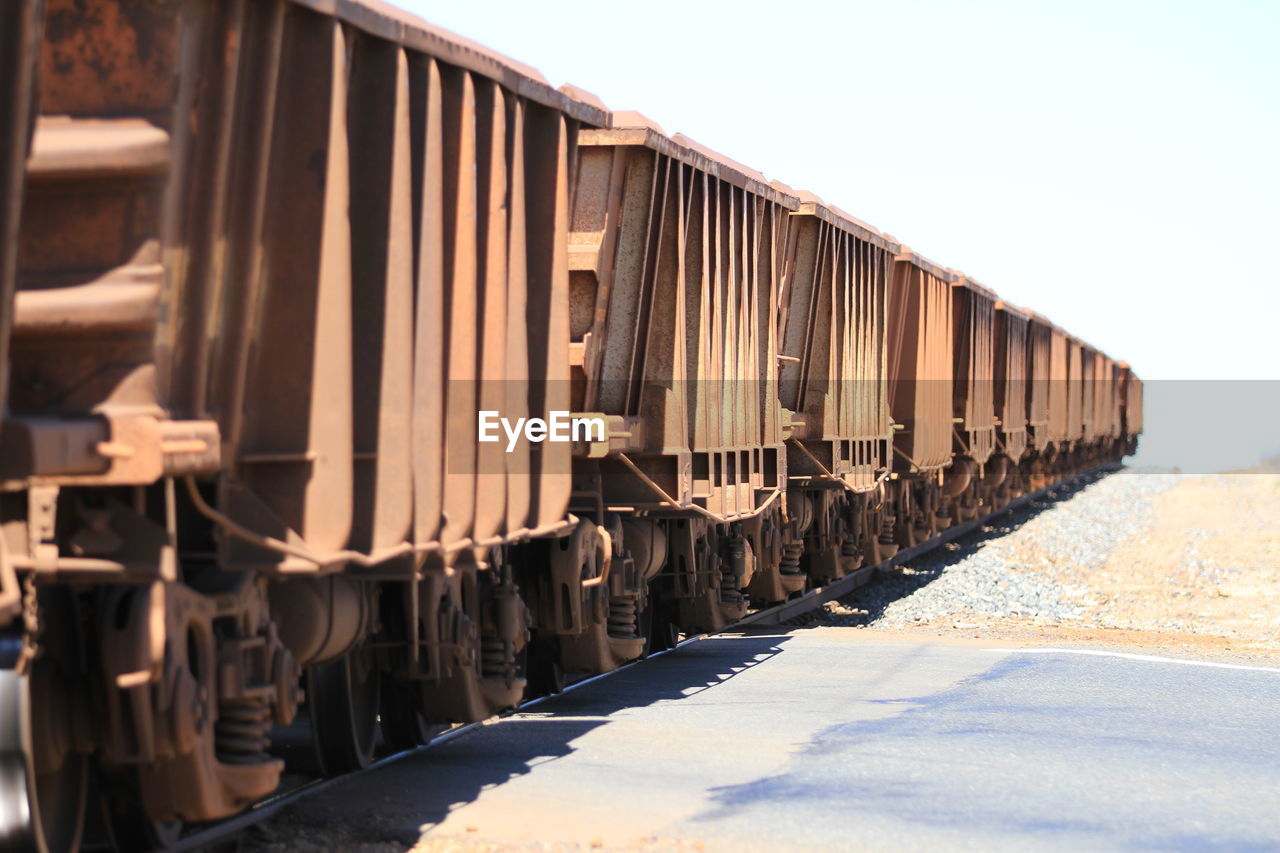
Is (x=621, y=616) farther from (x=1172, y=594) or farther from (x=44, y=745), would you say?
(x=1172, y=594)

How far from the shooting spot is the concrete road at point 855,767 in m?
6.90

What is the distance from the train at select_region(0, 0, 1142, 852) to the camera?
4.99 m

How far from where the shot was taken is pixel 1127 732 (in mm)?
9453

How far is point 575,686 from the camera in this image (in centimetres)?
1145

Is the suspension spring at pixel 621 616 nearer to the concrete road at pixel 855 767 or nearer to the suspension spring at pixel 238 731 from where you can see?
the concrete road at pixel 855 767

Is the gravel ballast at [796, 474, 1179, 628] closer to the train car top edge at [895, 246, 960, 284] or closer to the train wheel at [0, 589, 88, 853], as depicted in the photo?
the train car top edge at [895, 246, 960, 284]

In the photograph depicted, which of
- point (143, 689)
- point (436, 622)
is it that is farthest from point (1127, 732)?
point (143, 689)

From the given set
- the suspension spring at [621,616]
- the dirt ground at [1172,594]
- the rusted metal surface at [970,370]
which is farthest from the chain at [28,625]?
the rusted metal surface at [970,370]

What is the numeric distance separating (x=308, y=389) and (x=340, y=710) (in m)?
2.58

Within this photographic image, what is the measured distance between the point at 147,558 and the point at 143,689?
16.9 inches

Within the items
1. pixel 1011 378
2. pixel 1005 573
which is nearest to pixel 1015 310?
pixel 1011 378

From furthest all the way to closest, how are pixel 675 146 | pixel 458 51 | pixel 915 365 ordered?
1. pixel 915 365
2. pixel 675 146
3. pixel 458 51

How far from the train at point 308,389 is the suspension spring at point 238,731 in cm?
1

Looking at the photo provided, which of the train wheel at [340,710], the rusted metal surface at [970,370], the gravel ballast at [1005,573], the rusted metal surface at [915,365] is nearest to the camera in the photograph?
the train wheel at [340,710]
